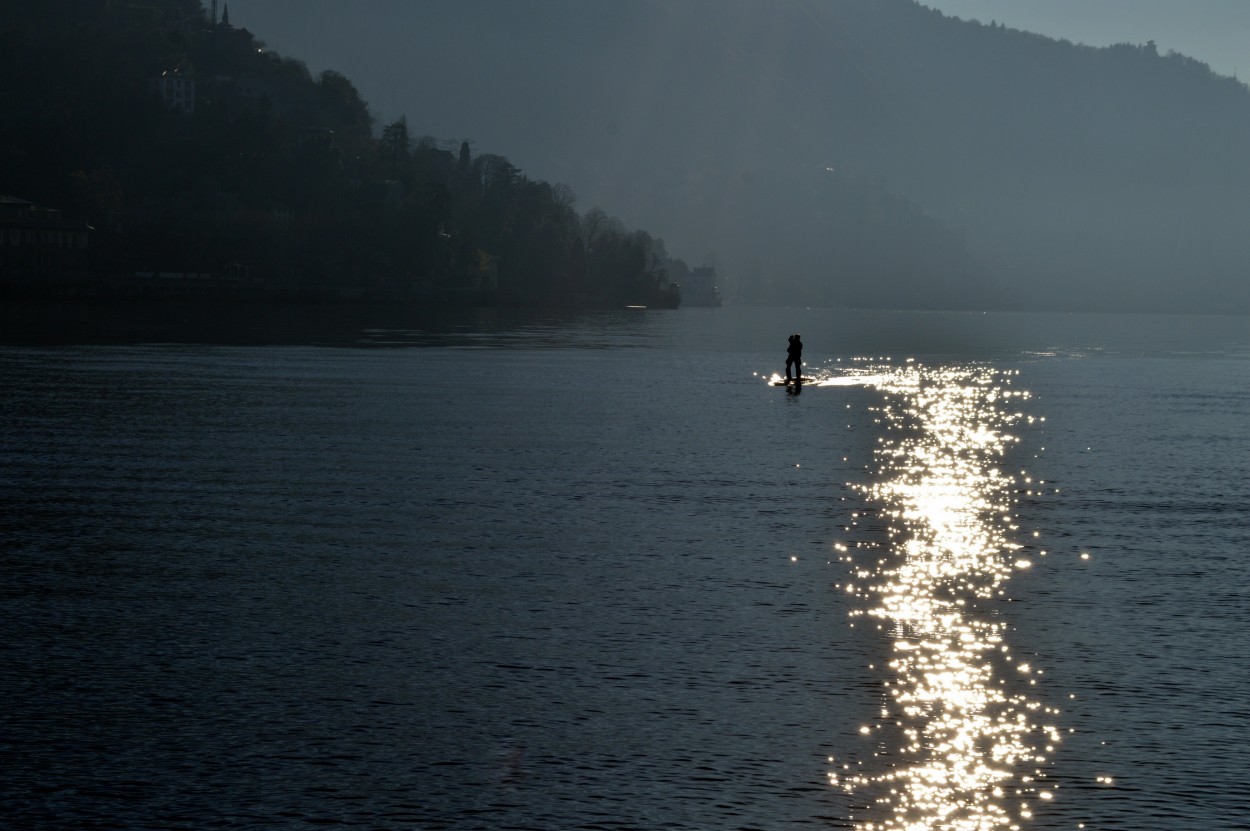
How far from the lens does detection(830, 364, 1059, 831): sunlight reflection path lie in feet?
37.3

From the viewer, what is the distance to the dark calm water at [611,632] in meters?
11.4

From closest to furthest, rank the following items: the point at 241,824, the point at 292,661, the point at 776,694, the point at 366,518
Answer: the point at 241,824, the point at 776,694, the point at 292,661, the point at 366,518

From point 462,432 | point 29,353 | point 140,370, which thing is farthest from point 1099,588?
point 29,353

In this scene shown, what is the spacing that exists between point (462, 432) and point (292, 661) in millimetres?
27584

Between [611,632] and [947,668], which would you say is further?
[611,632]

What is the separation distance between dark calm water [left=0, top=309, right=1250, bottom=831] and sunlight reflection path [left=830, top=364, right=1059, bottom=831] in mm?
63

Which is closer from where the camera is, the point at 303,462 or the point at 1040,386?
the point at 303,462

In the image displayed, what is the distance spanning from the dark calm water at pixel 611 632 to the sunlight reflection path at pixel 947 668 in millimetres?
63

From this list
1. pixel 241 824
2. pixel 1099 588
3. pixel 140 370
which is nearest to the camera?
pixel 241 824

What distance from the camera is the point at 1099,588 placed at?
1992 centimetres

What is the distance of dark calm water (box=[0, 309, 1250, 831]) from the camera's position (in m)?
11.4

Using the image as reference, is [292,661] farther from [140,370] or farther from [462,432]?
[140,370]

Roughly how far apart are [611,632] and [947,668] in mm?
3830

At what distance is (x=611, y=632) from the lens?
55.2 ft
